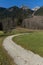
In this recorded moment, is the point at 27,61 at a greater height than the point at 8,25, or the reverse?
the point at 27,61

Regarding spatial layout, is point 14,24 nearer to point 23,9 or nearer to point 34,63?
point 23,9

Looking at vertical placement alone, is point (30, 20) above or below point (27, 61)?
below

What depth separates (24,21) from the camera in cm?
6469

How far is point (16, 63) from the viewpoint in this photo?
14625 millimetres

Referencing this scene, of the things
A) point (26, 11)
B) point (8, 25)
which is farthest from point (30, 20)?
point (26, 11)

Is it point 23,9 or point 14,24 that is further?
point 23,9

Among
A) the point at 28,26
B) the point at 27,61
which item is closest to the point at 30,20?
the point at 28,26

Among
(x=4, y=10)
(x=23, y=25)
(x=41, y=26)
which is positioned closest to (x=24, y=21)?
(x=23, y=25)

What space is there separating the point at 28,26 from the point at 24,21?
280 cm

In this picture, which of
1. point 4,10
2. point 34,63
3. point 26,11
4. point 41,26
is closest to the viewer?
point 34,63

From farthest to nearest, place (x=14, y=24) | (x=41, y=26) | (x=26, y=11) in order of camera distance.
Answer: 1. (x=26, y=11)
2. (x=14, y=24)
3. (x=41, y=26)

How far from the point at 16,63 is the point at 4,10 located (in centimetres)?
9982

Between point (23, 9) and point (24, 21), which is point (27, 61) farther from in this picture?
point (23, 9)

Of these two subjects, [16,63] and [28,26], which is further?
[28,26]
